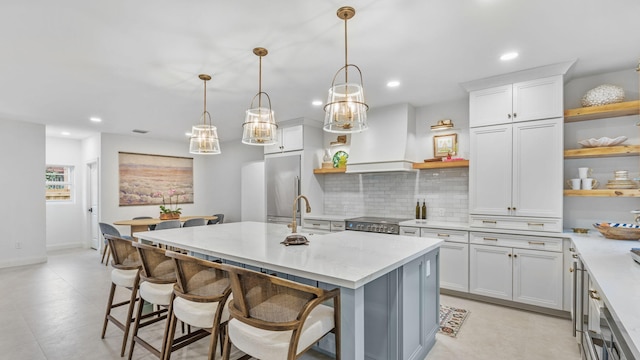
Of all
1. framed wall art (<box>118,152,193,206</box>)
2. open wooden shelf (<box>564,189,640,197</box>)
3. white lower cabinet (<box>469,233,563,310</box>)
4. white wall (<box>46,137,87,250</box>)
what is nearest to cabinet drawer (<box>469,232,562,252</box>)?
white lower cabinet (<box>469,233,563,310</box>)

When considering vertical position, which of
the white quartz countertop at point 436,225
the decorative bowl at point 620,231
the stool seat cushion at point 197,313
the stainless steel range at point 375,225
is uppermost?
the decorative bowl at point 620,231

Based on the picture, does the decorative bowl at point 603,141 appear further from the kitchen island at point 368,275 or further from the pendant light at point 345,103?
the pendant light at point 345,103

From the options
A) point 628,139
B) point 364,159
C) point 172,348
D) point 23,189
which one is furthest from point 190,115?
point 628,139

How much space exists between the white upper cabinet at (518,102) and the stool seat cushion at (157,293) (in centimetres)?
351

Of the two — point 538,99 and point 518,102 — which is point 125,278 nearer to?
point 518,102

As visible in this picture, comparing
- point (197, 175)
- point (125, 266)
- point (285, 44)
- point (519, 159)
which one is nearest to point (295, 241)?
point (125, 266)

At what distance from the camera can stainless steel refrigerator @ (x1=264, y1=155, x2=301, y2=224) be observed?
5.14 m

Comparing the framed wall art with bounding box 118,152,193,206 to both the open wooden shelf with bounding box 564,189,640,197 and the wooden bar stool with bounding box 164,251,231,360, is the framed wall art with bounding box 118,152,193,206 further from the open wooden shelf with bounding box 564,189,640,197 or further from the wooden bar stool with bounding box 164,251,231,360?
the open wooden shelf with bounding box 564,189,640,197

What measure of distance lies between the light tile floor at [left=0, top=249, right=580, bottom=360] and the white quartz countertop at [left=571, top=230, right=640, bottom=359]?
88 cm

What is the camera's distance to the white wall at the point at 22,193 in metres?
Result: 5.21

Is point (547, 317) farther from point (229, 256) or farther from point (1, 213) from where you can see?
point (1, 213)

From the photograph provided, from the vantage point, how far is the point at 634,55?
9.12 ft

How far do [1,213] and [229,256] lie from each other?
224 inches

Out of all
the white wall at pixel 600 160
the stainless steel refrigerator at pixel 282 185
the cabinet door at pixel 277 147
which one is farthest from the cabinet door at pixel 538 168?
the cabinet door at pixel 277 147
